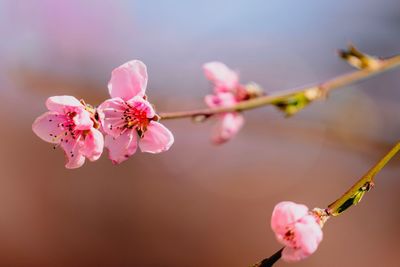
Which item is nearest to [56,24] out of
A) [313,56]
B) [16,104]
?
[16,104]

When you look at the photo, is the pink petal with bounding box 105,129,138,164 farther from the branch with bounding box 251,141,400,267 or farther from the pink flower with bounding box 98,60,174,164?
the branch with bounding box 251,141,400,267

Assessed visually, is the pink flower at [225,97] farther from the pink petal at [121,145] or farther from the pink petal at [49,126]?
the pink petal at [49,126]

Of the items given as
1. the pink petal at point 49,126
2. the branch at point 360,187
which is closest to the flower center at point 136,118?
the pink petal at point 49,126

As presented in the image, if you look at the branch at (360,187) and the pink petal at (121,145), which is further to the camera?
the pink petal at (121,145)

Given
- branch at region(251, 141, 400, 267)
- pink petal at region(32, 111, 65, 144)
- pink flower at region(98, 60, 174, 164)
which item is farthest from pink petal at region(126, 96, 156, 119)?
branch at region(251, 141, 400, 267)

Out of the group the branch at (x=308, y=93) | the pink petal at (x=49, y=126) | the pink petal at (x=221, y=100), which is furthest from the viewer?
the pink petal at (x=49, y=126)

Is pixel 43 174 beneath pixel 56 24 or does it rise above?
beneath

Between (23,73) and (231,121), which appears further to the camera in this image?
(23,73)

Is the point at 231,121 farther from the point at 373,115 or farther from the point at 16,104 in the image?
the point at 16,104
